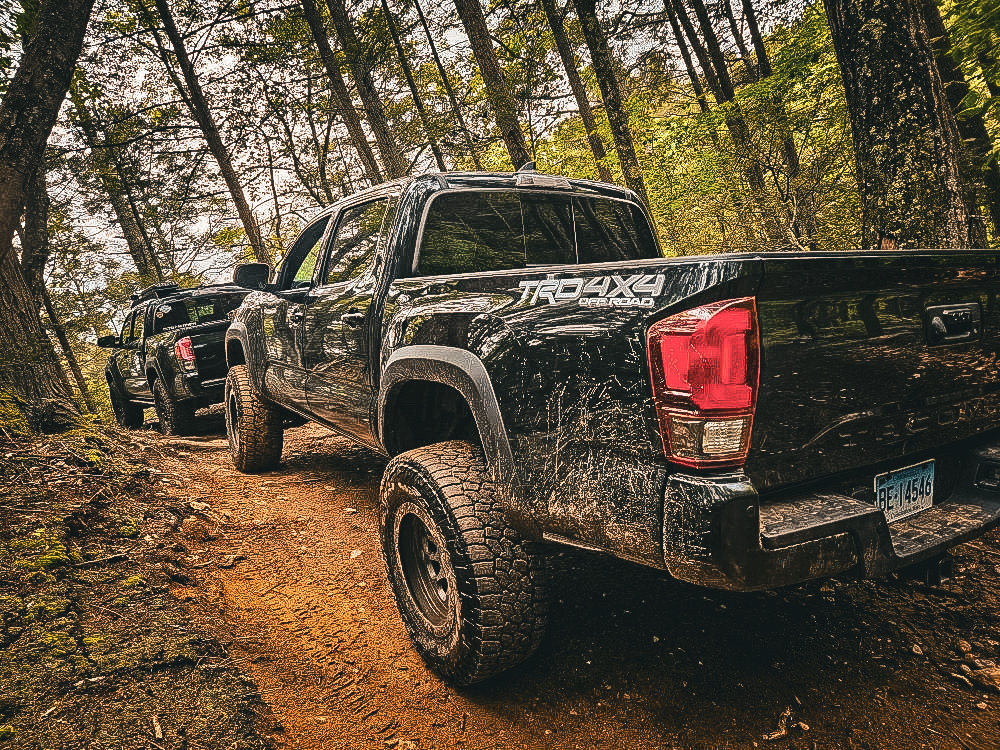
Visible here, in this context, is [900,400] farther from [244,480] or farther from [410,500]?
[244,480]

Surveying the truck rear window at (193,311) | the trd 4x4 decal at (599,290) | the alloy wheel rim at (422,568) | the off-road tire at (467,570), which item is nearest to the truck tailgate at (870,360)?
the trd 4x4 decal at (599,290)

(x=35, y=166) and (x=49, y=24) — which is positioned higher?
(x=49, y=24)

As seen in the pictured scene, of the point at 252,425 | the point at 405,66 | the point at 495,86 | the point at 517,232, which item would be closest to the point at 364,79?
the point at 495,86

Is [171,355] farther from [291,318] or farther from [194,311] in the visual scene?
[291,318]

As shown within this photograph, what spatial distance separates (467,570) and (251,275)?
3.18 metres

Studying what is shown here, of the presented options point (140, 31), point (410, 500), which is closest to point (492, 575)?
point (410, 500)

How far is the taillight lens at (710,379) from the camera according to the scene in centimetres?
141

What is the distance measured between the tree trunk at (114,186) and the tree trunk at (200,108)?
197cm

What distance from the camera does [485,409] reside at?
199 cm

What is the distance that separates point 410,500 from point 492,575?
1.60 ft

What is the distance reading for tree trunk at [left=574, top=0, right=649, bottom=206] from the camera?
353 inches

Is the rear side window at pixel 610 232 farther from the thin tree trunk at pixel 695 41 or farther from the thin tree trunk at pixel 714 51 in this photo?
the thin tree trunk at pixel 695 41

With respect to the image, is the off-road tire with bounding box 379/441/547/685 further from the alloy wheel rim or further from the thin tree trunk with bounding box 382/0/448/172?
the thin tree trunk with bounding box 382/0/448/172

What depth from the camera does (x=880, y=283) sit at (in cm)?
165
